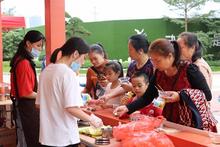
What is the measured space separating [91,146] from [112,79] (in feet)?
3.41

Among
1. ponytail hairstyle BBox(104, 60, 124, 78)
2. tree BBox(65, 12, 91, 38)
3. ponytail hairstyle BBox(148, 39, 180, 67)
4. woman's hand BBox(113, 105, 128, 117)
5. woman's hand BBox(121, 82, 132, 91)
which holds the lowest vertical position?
woman's hand BBox(113, 105, 128, 117)

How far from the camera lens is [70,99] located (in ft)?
6.79

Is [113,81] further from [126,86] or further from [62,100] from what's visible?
[62,100]

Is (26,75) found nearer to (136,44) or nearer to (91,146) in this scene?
(136,44)

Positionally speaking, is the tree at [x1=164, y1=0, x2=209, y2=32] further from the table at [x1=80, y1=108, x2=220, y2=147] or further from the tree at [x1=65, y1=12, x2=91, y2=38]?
the table at [x1=80, y1=108, x2=220, y2=147]

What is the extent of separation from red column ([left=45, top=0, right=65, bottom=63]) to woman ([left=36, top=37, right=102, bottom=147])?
2415mm

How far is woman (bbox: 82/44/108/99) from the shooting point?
11.2ft

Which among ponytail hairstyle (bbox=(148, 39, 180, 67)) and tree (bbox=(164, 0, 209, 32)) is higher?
tree (bbox=(164, 0, 209, 32))

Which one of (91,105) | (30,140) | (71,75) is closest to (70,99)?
(71,75)

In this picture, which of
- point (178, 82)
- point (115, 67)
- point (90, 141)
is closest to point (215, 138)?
point (178, 82)

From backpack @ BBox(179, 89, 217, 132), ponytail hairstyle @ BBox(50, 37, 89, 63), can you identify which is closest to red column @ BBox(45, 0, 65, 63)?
ponytail hairstyle @ BBox(50, 37, 89, 63)

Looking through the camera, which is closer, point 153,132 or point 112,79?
point 153,132

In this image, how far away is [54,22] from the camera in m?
4.59

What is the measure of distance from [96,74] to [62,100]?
1.41 meters
